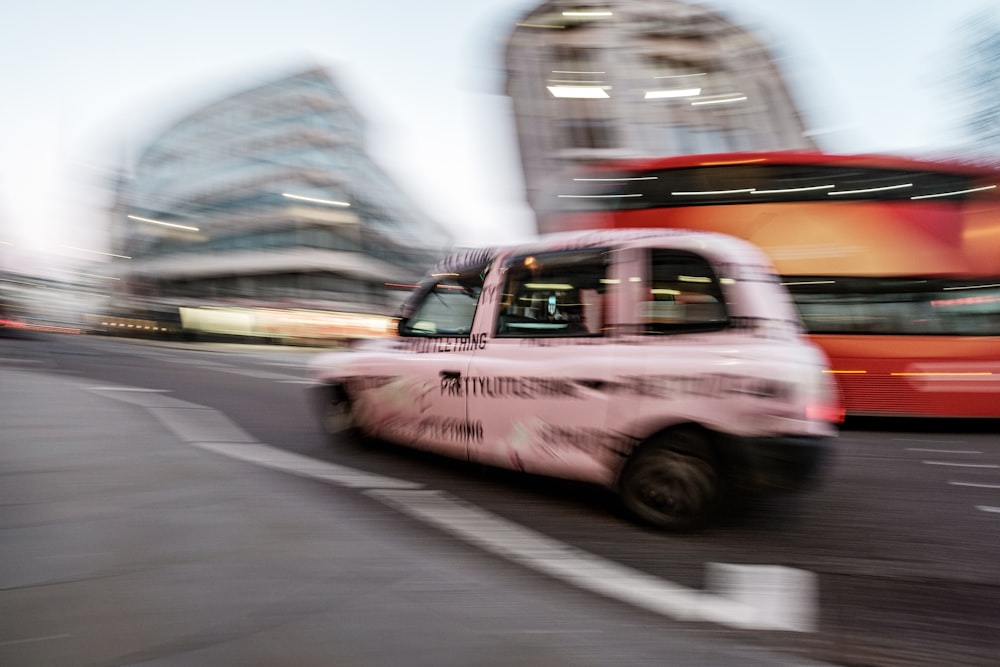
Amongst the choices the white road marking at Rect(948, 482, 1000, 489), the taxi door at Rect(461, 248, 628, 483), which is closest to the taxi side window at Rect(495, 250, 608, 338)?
the taxi door at Rect(461, 248, 628, 483)

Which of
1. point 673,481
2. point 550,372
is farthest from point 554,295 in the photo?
point 673,481

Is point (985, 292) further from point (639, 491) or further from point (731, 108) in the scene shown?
point (731, 108)

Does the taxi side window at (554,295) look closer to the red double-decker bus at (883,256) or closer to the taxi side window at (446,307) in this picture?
the taxi side window at (446,307)

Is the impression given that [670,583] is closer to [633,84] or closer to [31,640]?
[31,640]

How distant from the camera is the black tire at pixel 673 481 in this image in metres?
3.12

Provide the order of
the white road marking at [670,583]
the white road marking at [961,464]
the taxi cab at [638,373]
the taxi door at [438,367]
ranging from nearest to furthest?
the white road marking at [670,583] < the taxi cab at [638,373] < the taxi door at [438,367] < the white road marking at [961,464]

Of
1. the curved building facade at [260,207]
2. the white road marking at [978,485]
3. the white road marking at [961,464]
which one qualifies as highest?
the curved building facade at [260,207]

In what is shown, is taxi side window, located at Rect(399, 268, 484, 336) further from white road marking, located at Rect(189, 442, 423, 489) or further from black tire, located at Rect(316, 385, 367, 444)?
white road marking, located at Rect(189, 442, 423, 489)

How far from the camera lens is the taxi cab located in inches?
117

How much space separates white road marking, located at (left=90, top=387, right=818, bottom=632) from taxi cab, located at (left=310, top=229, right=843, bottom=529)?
1.28 feet

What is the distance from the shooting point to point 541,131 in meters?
33.8

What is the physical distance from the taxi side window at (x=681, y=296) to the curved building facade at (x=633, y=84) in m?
28.2

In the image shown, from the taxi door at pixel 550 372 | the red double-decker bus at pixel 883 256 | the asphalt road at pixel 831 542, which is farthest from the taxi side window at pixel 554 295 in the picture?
the red double-decker bus at pixel 883 256

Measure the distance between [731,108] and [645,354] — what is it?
3525 centimetres
